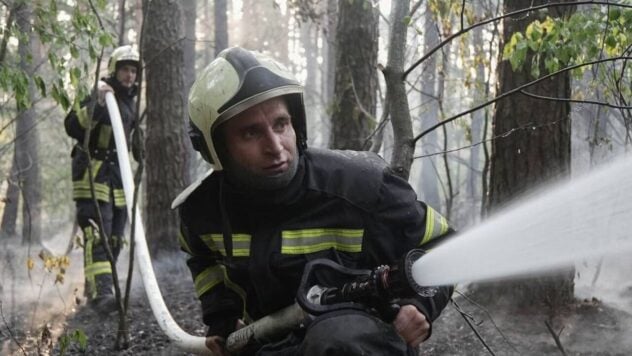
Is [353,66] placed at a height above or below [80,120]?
above

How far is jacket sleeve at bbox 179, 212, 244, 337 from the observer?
125 inches

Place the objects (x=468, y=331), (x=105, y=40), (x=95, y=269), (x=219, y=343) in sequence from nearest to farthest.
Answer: (x=219, y=343)
(x=105, y=40)
(x=468, y=331)
(x=95, y=269)

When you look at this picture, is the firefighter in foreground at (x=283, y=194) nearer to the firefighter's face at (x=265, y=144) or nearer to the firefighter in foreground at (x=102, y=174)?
the firefighter's face at (x=265, y=144)

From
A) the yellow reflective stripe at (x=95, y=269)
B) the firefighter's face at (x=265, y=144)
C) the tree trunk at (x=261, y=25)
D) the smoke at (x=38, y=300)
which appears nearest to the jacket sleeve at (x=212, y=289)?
the firefighter's face at (x=265, y=144)

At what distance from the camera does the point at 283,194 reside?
2811 mm

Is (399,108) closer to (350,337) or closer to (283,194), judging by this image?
(283,194)

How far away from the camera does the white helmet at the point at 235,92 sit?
8.88ft

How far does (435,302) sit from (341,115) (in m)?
4.12

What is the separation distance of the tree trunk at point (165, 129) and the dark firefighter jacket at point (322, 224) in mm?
4914

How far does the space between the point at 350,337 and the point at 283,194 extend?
29.9 inches

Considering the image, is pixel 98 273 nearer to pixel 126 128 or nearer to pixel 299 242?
pixel 126 128

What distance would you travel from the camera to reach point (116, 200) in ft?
21.3

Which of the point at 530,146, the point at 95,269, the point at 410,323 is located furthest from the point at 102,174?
the point at 410,323

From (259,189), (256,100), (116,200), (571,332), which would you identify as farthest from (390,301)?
(116,200)
